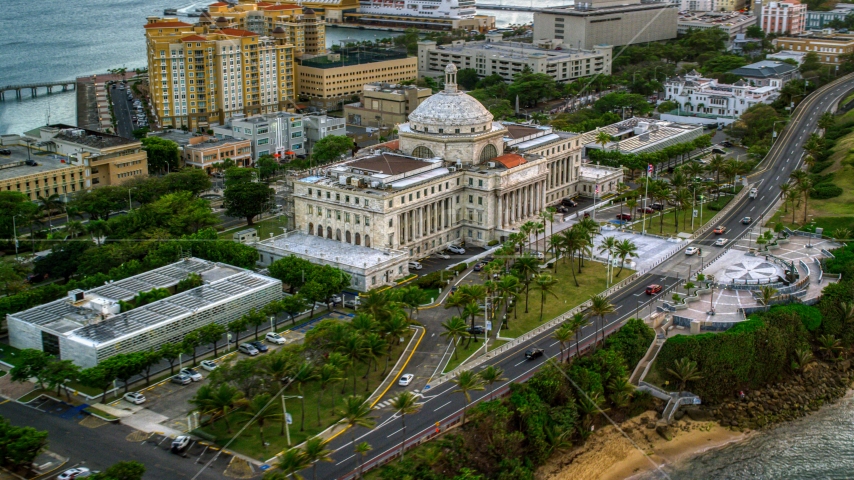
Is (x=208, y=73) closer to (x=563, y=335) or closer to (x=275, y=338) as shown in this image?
(x=275, y=338)

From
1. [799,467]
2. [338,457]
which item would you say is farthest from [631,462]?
[338,457]

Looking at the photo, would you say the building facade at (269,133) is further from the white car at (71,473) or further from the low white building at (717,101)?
the white car at (71,473)

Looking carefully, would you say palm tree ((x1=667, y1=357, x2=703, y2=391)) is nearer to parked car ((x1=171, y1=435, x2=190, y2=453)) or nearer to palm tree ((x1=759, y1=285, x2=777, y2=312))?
palm tree ((x1=759, y1=285, x2=777, y2=312))

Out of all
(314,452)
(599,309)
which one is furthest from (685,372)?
(314,452)

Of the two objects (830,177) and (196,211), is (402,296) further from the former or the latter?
(830,177)

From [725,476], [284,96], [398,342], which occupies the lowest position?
[725,476]

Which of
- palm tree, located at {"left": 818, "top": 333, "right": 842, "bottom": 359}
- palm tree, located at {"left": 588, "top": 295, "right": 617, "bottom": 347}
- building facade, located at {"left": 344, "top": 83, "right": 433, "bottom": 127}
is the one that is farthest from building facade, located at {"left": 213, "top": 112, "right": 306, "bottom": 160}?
palm tree, located at {"left": 818, "top": 333, "right": 842, "bottom": 359}

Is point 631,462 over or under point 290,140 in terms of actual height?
under
